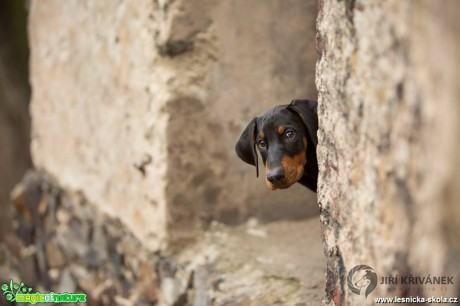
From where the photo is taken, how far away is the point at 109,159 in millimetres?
4785

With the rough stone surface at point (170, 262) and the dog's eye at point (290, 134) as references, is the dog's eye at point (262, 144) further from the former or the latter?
the rough stone surface at point (170, 262)

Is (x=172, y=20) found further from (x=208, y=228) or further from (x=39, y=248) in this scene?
(x=39, y=248)

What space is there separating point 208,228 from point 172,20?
1.30m

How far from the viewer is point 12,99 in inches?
325

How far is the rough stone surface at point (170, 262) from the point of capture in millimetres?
3574

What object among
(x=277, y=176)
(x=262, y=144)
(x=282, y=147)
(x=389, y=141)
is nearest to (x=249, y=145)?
(x=262, y=144)

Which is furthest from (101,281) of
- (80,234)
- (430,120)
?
(430,120)

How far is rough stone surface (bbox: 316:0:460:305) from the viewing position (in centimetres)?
154

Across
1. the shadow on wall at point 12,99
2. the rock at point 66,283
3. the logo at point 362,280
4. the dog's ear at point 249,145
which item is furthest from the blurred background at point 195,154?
the shadow on wall at point 12,99

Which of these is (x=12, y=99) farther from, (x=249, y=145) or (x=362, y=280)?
(x=362, y=280)

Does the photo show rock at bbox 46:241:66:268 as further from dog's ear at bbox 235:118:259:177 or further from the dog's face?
the dog's face

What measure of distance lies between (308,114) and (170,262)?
1.42 meters

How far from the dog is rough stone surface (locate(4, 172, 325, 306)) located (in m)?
0.64

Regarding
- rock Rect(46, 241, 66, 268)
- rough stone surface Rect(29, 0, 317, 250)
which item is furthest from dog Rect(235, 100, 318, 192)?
rock Rect(46, 241, 66, 268)
